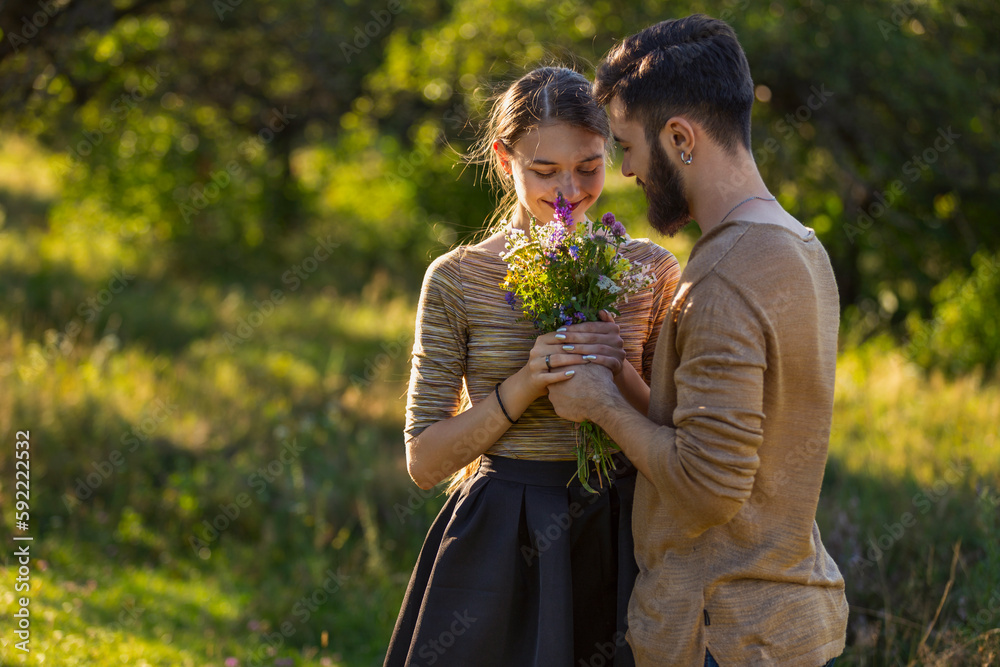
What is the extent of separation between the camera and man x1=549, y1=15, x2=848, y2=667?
170cm

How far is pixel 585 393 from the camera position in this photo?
1.97 m

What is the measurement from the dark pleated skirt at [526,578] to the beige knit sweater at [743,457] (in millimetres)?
312

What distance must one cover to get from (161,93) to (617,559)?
993cm

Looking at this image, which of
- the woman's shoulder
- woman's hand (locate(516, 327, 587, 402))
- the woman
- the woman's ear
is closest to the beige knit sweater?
woman's hand (locate(516, 327, 587, 402))

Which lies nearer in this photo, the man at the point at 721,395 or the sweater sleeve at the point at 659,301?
the man at the point at 721,395

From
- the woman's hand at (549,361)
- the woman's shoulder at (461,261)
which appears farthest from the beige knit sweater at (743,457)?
the woman's shoulder at (461,261)

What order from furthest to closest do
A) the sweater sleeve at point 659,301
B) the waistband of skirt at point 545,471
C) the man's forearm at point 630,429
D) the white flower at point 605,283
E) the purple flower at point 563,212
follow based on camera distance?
the sweater sleeve at point 659,301, the waistband of skirt at point 545,471, the purple flower at point 563,212, the white flower at point 605,283, the man's forearm at point 630,429

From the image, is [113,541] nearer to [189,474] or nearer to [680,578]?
[189,474]

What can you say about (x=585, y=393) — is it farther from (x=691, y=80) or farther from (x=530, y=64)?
(x=530, y=64)

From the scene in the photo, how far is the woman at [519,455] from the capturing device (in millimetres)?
2209

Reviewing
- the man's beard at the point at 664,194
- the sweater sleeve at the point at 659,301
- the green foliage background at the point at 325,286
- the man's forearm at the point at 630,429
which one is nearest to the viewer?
the man's forearm at the point at 630,429

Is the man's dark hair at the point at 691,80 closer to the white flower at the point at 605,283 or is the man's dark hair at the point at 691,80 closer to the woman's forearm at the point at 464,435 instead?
the white flower at the point at 605,283

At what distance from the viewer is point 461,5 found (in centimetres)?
1117

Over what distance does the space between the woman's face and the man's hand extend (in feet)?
1.97
